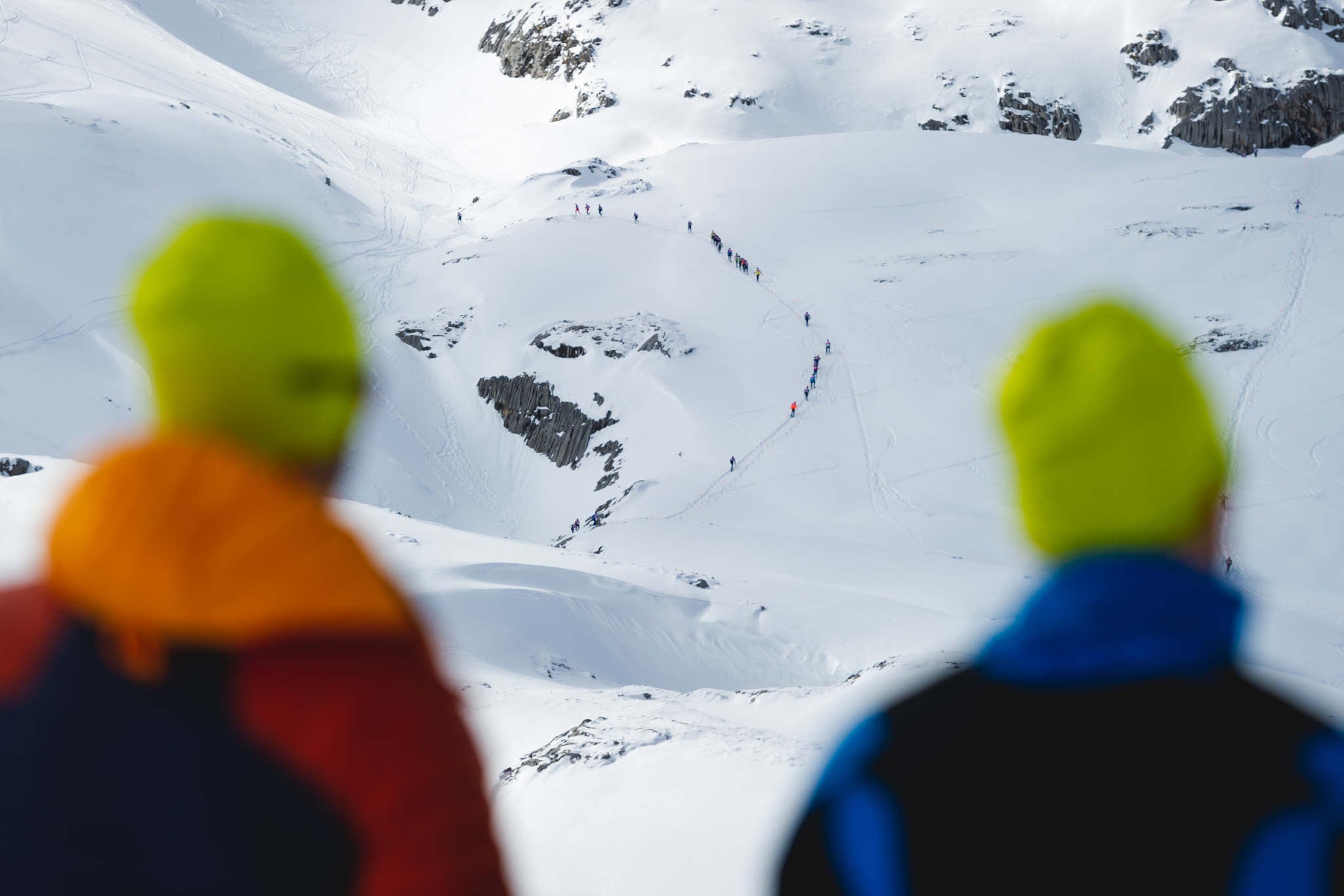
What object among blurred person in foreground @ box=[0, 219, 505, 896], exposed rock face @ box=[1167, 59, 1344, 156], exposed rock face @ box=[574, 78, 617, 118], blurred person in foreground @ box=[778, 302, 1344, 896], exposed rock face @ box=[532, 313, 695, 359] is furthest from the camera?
exposed rock face @ box=[574, 78, 617, 118]

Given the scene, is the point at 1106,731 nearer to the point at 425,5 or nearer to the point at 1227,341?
A: the point at 1227,341

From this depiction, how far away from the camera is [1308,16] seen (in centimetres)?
7250

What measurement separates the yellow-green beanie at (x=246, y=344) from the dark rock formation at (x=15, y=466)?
912 inches

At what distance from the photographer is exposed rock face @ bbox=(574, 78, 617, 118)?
77938 mm

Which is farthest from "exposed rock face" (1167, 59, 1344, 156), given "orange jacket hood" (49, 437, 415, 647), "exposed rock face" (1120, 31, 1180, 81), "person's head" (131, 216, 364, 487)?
"orange jacket hood" (49, 437, 415, 647)

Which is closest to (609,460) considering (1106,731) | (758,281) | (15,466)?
(758,281)

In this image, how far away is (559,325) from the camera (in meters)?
37.7

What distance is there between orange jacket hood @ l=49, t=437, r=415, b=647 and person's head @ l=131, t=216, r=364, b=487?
0.37 ft

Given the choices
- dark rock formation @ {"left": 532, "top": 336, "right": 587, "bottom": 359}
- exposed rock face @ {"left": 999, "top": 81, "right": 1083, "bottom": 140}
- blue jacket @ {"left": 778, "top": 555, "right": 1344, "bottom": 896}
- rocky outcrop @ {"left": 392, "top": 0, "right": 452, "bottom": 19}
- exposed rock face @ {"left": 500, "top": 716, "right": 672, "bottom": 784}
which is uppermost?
blue jacket @ {"left": 778, "top": 555, "right": 1344, "bottom": 896}

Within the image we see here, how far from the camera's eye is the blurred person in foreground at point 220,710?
140 centimetres

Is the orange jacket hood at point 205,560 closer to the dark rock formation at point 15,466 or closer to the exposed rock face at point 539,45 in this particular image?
the dark rock formation at point 15,466

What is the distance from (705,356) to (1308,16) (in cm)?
6552

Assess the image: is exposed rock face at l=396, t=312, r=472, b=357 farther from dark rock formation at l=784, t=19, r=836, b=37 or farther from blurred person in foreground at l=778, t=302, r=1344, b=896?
dark rock formation at l=784, t=19, r=836, b=37

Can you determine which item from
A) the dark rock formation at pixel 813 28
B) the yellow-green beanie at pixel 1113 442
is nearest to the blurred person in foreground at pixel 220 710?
the yellow-green beanie at pixel 1113 442
